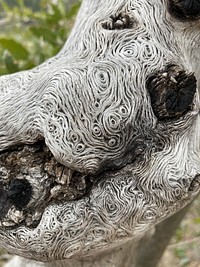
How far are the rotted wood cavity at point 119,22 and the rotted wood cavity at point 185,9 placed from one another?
47mm

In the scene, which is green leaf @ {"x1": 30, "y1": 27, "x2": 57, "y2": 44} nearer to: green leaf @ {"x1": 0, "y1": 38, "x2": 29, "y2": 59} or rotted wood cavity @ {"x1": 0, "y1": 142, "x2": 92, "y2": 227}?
green leaf @ {"x1": 0, "y1": 38, "x2": 29, "y2": 59}

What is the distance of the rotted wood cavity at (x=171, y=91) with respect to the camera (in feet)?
1.70

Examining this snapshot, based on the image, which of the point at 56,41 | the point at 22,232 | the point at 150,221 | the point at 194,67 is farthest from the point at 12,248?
the point at 56,41

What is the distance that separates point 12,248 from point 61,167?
10 cm

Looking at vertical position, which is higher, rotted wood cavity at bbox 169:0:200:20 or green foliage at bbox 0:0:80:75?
rotted wood cavity at bbox 169:0:200:20

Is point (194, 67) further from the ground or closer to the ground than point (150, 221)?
further from the ground

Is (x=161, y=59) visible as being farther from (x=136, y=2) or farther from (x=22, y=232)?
(x=22, y=232)

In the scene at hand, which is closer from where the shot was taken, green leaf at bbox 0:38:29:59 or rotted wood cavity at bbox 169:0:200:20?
rotted wood cavity at bbox 169:0:200:20

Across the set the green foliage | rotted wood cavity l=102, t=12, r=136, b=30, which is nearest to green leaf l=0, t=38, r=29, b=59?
the green foliage

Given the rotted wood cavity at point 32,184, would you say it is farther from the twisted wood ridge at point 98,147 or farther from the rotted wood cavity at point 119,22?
the rotted wood cavity at point 119,22

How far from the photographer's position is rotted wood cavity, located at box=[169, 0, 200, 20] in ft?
1.82

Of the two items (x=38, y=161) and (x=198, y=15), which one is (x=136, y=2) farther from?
(x=38, y=161)

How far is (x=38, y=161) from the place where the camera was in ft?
1.71

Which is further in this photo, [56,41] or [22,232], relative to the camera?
[56,41]
